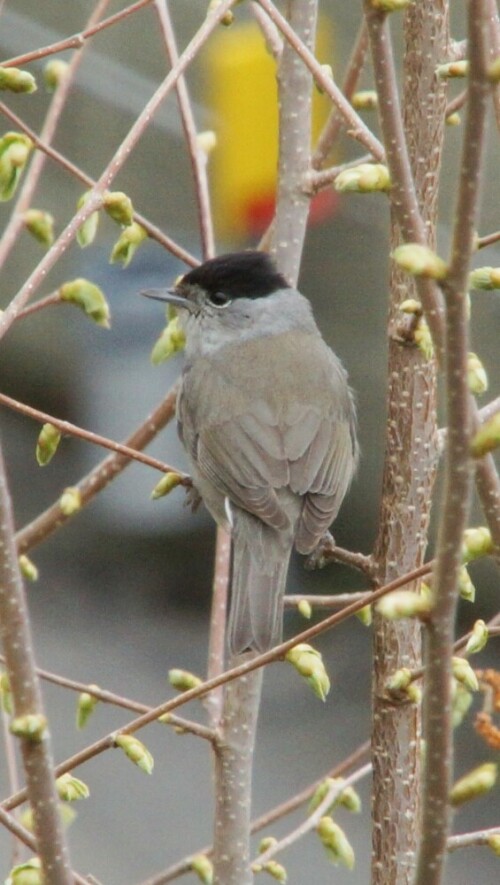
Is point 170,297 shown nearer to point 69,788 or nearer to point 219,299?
point 219,299

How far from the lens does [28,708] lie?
1.52m

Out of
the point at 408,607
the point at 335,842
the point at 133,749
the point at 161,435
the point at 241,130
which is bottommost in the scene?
the point at 408,607

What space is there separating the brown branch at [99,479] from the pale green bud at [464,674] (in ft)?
2.47

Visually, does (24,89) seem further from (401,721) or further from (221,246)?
(221,246)

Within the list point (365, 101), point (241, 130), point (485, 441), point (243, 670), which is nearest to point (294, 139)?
point (365, 101)

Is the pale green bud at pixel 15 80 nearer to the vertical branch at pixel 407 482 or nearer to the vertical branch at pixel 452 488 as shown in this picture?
the vertical branch at pixel 407 482

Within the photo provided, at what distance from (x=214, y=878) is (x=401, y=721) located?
393mm

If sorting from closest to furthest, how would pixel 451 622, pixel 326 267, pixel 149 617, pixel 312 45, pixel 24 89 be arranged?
pixel 451 622 < pixel 24 89 < pixel 312 45 < pixel 326 267 < pixel 149 617

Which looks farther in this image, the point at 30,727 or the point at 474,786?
the point at 30,727

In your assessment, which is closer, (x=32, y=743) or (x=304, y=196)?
(x=32, y=743)

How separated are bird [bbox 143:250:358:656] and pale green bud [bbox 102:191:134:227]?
1086 mm

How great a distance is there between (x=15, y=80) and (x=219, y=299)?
1933mm

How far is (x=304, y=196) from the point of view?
2.67 meters

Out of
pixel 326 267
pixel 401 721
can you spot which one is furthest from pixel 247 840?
pixel 326 267
